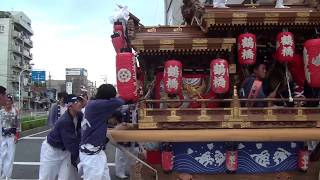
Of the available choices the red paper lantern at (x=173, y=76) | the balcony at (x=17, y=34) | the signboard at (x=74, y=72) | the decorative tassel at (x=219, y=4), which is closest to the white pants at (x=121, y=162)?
the red paper lantern at (x=173, y=76)

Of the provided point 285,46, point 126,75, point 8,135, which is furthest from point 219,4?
point 8,135

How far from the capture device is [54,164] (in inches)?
235

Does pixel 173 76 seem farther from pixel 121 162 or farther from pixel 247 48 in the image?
pixel 121 162

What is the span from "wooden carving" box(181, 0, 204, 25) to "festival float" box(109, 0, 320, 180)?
225mm

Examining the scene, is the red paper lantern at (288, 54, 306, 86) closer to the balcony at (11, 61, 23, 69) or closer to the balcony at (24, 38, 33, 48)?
the balcony at (11, 61, 23, 69)

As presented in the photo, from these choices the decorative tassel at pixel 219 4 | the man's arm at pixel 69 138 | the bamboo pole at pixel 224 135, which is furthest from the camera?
the decorative tassel at pixel 219 4

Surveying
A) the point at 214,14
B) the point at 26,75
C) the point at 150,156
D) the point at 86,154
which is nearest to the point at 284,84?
the point at 214,14

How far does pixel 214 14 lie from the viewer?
6.12 meters

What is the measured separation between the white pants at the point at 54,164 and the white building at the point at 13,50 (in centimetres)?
5866

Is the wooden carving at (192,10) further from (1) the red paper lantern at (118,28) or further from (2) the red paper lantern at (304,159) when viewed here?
(2) the red paper lantern at (304,159)

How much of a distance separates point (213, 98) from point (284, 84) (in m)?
1.28

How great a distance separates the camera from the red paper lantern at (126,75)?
6195 mm

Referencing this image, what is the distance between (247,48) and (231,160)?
1.68m

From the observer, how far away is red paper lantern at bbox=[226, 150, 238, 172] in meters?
5.97
